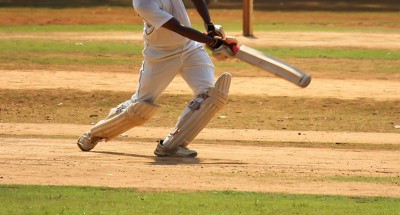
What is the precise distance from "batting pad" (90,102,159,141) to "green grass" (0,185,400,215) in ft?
6.32

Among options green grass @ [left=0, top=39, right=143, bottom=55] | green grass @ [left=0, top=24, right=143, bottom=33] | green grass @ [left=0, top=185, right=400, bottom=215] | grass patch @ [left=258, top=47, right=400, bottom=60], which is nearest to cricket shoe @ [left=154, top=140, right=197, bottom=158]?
green grass @ [left=0, top=185, right=400, bottom=215]

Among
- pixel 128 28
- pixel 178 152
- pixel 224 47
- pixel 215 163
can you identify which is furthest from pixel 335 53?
pixel 224 47

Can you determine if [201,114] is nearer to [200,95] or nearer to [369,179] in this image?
[200,95]

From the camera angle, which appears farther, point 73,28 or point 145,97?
point 73,28

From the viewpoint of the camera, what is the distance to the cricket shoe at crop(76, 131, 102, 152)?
12.4m

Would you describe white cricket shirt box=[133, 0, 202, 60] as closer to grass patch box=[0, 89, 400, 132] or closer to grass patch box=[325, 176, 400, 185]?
grass patch box=[325, 176, 400, 185]

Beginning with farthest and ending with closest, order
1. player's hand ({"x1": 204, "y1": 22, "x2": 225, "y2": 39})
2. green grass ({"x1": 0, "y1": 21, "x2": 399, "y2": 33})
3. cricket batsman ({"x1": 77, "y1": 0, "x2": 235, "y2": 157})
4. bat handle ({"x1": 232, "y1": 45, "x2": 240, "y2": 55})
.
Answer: green grass ({"x1": 0, "y1": 21, "x2": 399, "y2": 33}) → cricket batsman ({"x1": 77, "y1": 0, "x2": 235, "y2": 157}) → player's hand ({"x1": 204, "y1": 22, "x2": 225, "y2": 39}) → bat handle ({"x1": 232, "y1": 45, "x2": 240, "y2": 55})

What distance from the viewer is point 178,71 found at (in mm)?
11898

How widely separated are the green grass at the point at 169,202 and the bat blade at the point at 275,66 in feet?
4.45

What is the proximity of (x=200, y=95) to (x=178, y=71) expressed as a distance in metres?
0.31

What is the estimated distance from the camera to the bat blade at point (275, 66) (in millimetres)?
10883

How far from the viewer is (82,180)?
10.5 meters

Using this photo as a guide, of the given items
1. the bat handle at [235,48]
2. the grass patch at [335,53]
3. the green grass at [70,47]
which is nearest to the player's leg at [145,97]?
the bat handle at [235,48]

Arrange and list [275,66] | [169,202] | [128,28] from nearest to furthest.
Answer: [169,202]
[275,66]
[128,28]
